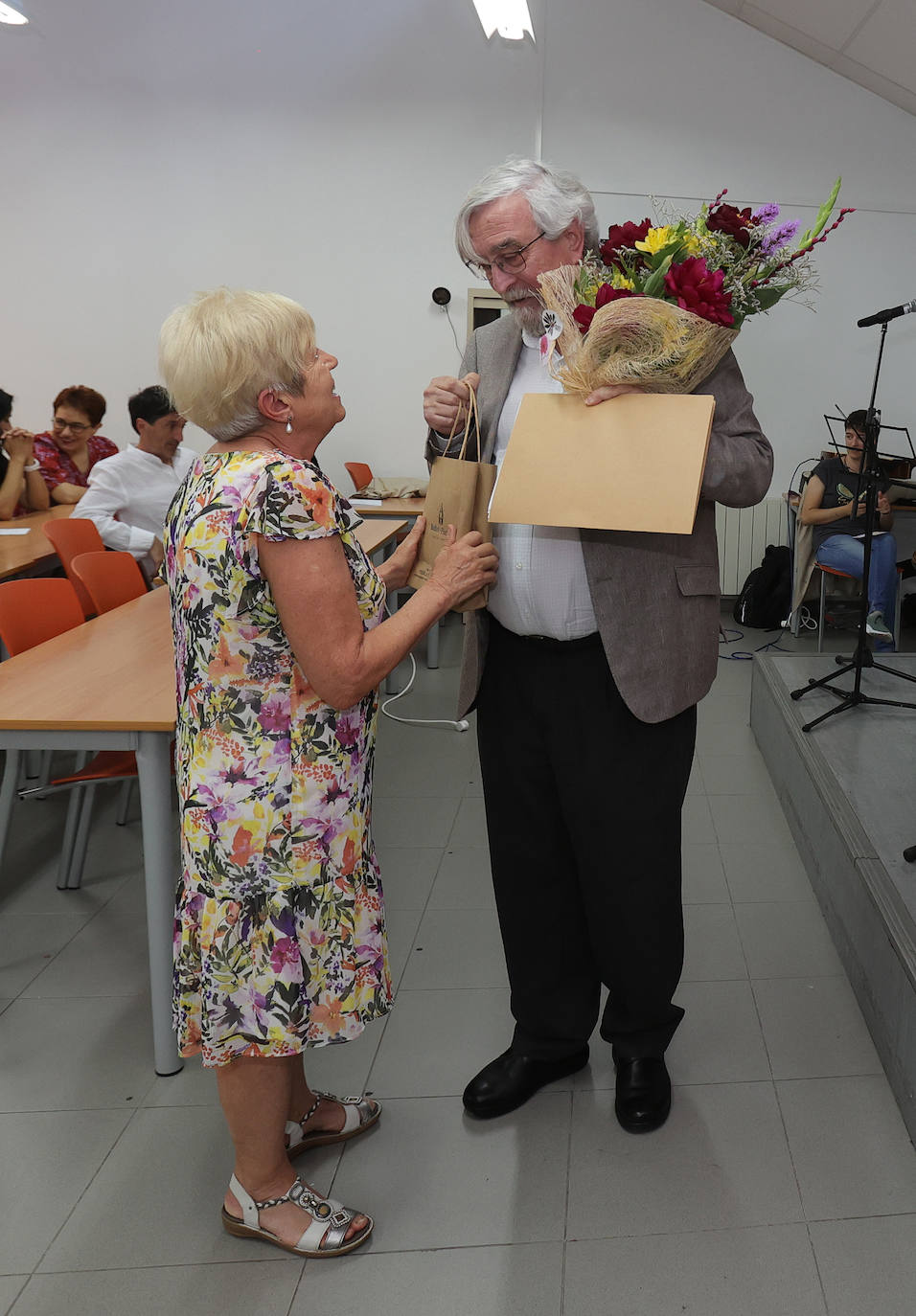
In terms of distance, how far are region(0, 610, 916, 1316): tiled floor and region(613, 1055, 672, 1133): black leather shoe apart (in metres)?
0.03

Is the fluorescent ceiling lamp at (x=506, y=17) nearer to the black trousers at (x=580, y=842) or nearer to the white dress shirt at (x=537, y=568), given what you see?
the white dress shirt at (x=537, y=568)

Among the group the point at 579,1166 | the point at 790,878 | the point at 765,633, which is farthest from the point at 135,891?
the point at 765,633

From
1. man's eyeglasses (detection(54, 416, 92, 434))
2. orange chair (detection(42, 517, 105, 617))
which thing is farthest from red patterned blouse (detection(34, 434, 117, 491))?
orange chair (detection(42, 517, 105, 617))

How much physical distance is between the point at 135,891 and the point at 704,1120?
1707 mm

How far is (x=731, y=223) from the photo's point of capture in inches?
53.3

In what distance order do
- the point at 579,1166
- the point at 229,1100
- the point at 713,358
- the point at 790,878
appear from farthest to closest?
the point at 790,878 → the point at 579,1166 → the point at 229,1100 → the point at 713,358

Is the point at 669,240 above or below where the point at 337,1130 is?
above

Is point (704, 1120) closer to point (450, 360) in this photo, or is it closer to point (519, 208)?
point (519, 208)

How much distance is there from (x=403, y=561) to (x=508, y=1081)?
1039 millimetres

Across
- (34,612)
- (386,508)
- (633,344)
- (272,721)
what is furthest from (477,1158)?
(386,508)

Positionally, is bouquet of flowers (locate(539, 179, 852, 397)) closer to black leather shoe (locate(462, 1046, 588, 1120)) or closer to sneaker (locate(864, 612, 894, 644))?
black leather shoe (locate(462, 1046, 588, 1120))

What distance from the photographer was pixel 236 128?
21.5 ft

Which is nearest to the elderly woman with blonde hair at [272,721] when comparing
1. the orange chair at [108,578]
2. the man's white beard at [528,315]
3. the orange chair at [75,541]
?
the man's white beard at [528,315]

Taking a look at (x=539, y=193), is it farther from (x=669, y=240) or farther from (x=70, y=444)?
(x=70, y=444)
